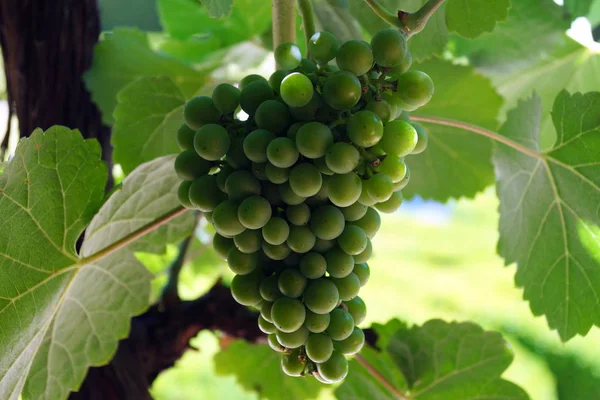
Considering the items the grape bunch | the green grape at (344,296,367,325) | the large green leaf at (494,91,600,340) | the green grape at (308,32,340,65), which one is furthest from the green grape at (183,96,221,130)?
the large green leaf at (494,91,600,340)

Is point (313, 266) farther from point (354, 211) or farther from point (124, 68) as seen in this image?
point (124, 68)

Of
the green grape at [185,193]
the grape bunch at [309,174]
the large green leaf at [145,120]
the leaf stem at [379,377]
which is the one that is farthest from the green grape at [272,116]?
the leaf stem at [379,377]

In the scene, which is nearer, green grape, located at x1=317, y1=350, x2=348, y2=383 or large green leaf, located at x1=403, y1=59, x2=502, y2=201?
green grape, located at x1=317, y1=350, x2=348, y2=383

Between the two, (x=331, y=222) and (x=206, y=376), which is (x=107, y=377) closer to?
(x=331, y=222)

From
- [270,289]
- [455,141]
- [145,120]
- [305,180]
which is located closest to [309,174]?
→ [305,180]

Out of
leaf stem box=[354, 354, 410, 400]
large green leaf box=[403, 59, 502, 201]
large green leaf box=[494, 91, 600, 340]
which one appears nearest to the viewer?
large green leaf box=[494, 91, 600, 340]

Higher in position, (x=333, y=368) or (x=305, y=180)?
(x=305, y=180)

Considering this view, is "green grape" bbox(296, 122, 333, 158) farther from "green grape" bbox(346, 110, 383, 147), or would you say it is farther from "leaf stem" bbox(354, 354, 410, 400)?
"leaf stem" bbox(354, 354, 410, 400)
